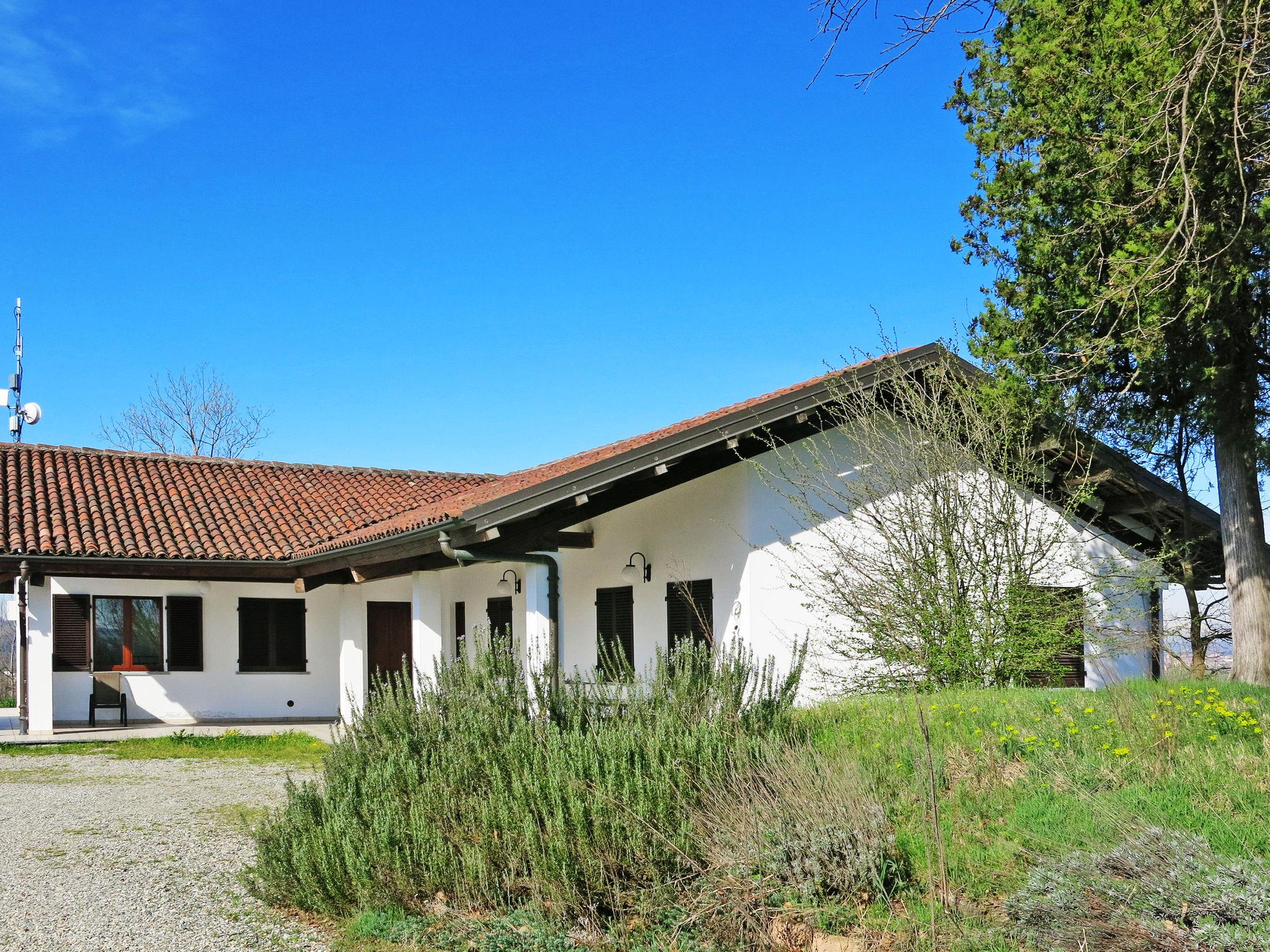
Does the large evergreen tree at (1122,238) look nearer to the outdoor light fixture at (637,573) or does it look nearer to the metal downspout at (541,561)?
the outdoor light fixture at (637,573)

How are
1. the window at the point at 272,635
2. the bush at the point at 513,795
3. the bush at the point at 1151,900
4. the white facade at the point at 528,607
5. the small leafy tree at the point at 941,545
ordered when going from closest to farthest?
the bush at the point at 1151,900
the bush at the point at 513,795
the small leafy tree at the point at 941,545
the white facade at the point at 528,607
the window at the point at 272,635

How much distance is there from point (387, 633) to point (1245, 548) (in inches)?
520

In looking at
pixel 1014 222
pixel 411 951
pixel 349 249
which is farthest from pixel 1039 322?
pixel 349 249

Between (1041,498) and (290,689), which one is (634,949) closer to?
(1041,498)

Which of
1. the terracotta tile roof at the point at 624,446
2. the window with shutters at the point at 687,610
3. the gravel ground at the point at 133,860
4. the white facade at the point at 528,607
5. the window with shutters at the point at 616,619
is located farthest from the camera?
the window with shutters at the point at 616,619

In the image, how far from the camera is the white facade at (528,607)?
11352 mm

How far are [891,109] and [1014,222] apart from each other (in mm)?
3300

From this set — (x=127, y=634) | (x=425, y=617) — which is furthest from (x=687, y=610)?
(x=127, y=634)

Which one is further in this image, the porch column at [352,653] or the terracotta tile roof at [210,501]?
the porch column at [352,653]

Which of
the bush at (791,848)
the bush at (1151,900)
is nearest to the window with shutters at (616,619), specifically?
the bush at (791,848)

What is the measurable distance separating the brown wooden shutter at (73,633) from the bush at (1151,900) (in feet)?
52.6

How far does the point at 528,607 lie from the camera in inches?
439

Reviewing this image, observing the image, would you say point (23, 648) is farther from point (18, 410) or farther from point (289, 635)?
point (18, 410)

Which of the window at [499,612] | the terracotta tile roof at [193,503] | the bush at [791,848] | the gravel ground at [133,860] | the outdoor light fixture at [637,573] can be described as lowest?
the gravel ground at [133,860]
